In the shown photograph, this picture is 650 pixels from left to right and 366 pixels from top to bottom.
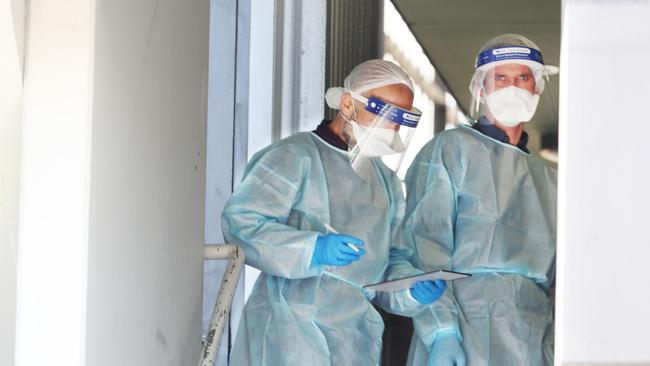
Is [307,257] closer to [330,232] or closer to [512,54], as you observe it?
[330,232]

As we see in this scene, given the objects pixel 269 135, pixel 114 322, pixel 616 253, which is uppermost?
pixel 269 135

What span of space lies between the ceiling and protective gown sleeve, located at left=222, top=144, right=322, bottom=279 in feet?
12.1

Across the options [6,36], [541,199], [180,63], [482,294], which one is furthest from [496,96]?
[6,36]

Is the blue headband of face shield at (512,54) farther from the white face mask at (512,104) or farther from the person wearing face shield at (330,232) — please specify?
the person wearing face shield at (330,232)

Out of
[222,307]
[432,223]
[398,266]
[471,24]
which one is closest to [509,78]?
[432,223]

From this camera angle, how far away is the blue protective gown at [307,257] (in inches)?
125

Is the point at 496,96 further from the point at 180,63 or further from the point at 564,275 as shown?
the point at 564,275

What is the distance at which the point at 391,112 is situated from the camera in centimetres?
336

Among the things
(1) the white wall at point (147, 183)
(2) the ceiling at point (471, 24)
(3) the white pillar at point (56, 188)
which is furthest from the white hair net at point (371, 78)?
(2) the ceiling at point (471, 24)

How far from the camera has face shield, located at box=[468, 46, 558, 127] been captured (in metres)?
3.40

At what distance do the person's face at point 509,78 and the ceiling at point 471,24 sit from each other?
3393 millimetres

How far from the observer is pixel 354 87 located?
3.43 meters

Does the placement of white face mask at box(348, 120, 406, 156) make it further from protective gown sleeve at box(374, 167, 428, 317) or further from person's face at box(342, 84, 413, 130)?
protective gown sleeve at box(374, 167, 428, 317)

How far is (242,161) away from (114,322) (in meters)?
2.24
